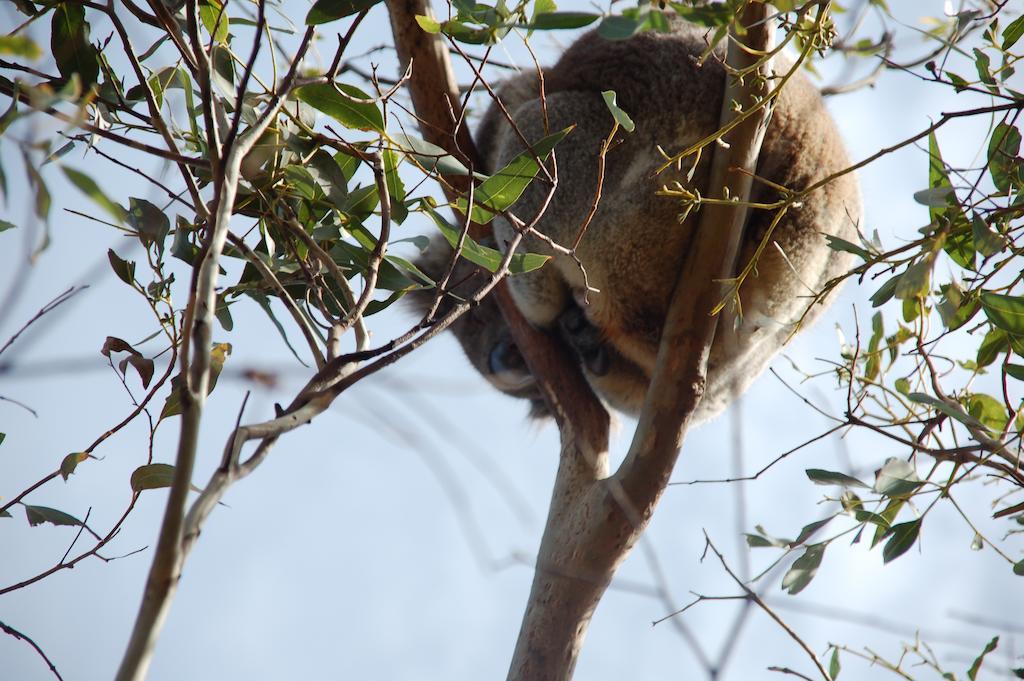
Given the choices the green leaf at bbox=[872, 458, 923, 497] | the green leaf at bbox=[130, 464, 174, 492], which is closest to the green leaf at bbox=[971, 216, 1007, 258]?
the green leaf at bbox=[872, 458, 923, 497]

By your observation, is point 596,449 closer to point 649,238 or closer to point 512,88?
point 649,238

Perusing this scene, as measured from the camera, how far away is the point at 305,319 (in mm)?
1316

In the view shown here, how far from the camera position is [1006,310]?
1622mm

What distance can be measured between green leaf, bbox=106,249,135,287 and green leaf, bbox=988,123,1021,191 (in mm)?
1650

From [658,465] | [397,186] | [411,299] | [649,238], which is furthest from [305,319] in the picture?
[411,299]

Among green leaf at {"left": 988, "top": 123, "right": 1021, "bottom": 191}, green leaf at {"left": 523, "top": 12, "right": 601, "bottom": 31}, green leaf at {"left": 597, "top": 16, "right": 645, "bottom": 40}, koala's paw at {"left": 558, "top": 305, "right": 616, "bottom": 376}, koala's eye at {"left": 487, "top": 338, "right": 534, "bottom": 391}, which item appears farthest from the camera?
koala's eye at {"left": 487, "top": 338, "right": 534, "bottom": 391}

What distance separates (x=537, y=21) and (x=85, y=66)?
93 cm

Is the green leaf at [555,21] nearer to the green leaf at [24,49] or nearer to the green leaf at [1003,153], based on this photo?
the green leaf at [24,49]

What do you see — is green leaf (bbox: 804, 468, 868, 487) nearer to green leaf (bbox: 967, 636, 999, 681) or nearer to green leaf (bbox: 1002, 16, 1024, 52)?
green leaf (bbox: 967, 636, 999, 681)

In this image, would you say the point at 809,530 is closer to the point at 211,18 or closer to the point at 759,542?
the point at 759,542

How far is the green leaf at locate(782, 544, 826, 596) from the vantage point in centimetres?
174

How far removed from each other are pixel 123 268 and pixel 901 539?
1.63 m

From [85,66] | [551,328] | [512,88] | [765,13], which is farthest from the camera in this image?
[512,88]

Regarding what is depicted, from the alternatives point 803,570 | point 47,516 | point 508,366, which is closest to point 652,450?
point 803,570
